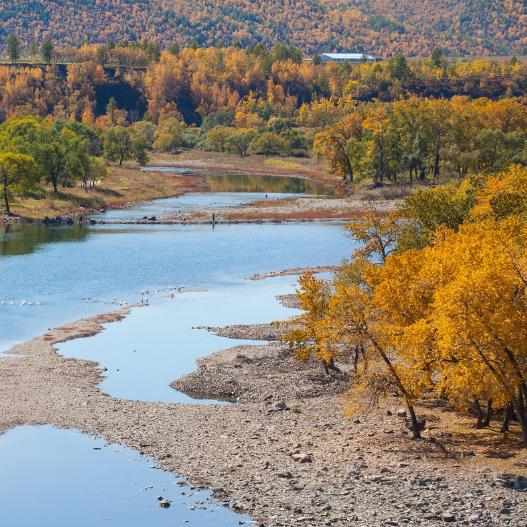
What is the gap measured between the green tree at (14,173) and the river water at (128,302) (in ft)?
26.6

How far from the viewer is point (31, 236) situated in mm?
112500

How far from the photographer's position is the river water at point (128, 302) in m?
40.5

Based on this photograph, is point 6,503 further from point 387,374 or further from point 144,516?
point 387,374

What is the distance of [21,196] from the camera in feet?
437

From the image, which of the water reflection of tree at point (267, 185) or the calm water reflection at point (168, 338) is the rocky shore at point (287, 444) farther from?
the water reflection of tree at point (267, 185)

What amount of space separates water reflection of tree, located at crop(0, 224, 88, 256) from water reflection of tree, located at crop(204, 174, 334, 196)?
5115 cm

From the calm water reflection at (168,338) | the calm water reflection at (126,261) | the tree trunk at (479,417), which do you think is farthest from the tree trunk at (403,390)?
the calm water reflection at (126,261)

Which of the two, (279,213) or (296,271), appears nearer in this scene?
(296,271)

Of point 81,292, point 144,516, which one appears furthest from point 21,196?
point 144,516

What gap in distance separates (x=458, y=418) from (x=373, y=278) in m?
7.33

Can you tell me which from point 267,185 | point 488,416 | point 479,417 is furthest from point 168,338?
point 267,185

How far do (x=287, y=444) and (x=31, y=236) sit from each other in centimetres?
7323

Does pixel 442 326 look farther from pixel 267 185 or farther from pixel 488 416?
pixel 267 185

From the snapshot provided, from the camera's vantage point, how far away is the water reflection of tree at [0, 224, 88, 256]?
10325cm
